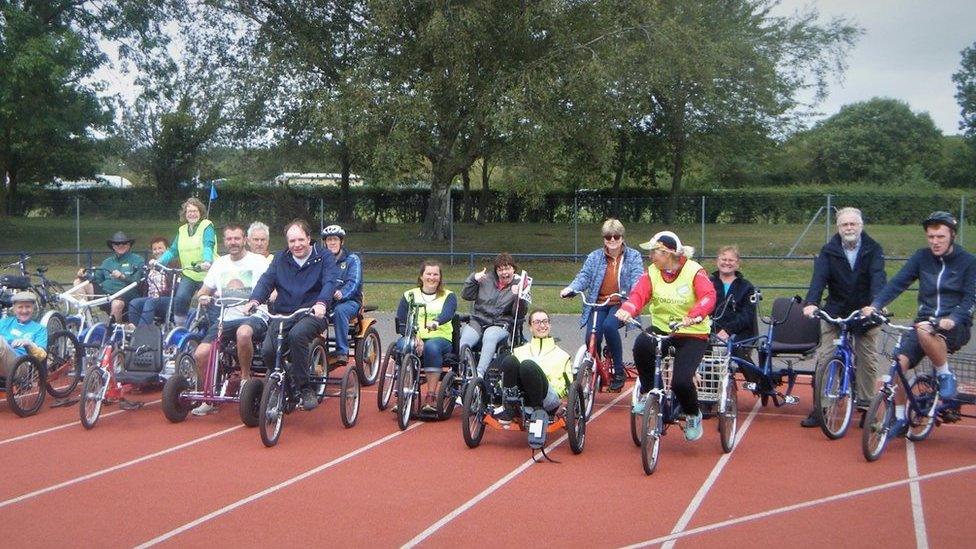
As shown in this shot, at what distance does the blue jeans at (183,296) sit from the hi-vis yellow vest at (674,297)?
17.7 ft

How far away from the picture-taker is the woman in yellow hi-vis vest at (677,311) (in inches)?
300

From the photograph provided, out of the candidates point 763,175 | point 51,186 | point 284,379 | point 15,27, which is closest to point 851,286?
point 284,379

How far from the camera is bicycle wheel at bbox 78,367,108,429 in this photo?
8914 mm

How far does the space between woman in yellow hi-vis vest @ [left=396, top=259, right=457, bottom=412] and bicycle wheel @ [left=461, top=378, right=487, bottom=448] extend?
113 centimetres

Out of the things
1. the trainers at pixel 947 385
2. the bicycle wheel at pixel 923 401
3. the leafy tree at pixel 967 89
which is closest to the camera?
the trainers at pixel 947 385

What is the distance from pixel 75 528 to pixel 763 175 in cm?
6007

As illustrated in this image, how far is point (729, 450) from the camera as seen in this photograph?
8.23 meters

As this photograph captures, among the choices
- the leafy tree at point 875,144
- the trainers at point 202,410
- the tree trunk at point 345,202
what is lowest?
the trainers at point 202,410

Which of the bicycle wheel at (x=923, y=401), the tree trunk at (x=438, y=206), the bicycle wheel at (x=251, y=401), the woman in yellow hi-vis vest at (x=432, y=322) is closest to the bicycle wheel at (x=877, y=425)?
the bicycle wheel at (x=923, y=401)

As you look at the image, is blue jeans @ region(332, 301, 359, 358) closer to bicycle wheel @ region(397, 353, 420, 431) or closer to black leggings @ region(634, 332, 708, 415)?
bicycle wheel @ region(397, 353, 420, 431)

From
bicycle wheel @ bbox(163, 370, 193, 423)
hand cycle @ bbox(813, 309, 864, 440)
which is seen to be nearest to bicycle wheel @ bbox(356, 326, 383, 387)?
bicycle wheel @ bbox(163, 370, 193, 423)

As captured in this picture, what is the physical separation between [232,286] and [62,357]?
6.58ft

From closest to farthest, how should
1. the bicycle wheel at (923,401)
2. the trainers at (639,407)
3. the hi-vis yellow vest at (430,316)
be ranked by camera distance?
the trainers at (639,407), the bicycle wheel at (923,401), the hi-vis yellow vest at (430,316)

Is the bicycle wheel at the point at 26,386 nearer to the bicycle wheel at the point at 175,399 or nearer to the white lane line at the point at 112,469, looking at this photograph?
the bicycle wheel at the point at 175,399
